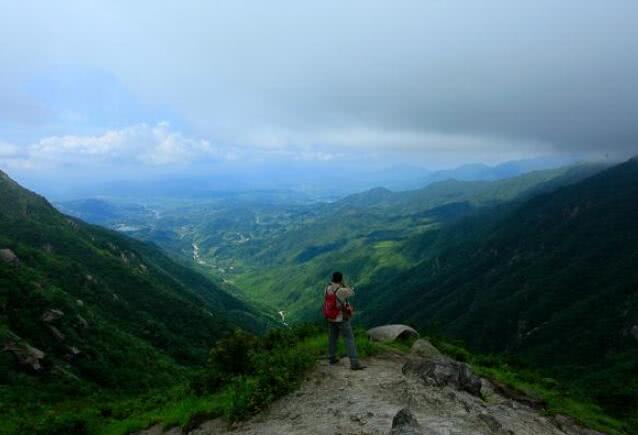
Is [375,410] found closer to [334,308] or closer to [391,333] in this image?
[334,308]

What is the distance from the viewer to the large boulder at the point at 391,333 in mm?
24312

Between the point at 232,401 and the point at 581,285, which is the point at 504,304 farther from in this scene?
the point at 232,401

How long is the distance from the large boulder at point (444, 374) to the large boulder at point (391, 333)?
6.73 meters

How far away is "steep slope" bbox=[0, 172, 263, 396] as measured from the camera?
132ft

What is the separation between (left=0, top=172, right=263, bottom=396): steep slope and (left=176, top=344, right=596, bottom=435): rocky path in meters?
27.3

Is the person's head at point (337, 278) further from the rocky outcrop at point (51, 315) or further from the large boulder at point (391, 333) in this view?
the rocky outcrop at point (51, 315)

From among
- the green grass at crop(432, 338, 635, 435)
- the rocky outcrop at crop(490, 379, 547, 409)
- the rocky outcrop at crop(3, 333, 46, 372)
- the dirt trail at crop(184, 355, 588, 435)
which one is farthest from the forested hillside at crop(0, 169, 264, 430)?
the rocky outcrop at crop(490, 379, 547, 409)

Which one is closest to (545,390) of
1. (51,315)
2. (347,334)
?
(347,334)

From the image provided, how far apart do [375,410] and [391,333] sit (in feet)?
37.2

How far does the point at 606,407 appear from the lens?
24.8m

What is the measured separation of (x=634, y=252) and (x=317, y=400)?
22374cm

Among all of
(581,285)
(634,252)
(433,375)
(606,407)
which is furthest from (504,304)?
(433,375)

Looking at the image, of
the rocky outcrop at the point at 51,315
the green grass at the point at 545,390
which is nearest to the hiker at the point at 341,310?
the green grass at the point at 545,390

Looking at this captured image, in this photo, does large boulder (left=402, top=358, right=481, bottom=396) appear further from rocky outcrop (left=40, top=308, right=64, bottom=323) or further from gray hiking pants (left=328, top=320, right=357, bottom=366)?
rocky outcrop (left=40, top=308, right=64, bottom=323)
